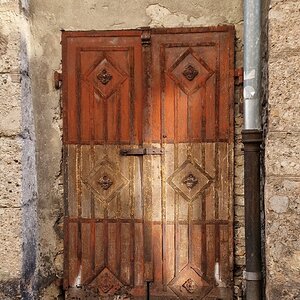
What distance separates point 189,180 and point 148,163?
374 mm

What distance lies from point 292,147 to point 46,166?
203 cm

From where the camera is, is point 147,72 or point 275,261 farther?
point 147,72

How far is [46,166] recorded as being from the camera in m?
3.81

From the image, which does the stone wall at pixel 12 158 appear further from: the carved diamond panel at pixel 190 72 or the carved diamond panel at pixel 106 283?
the carved diamond panel at pixel 190 72

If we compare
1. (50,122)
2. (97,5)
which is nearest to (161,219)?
(50,122)

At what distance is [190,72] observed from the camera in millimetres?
3699

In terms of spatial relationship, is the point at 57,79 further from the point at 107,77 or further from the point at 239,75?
the point at 239,75

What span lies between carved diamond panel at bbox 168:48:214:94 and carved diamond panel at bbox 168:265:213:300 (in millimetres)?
1529

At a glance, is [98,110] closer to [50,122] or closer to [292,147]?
[50,122]

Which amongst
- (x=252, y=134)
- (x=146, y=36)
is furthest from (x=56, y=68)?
(x=252, y=134)

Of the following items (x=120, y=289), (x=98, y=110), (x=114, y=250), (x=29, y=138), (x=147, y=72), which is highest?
(x=147, y=72)

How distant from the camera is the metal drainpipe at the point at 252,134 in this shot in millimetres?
3326

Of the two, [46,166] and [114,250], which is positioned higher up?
[46,166]

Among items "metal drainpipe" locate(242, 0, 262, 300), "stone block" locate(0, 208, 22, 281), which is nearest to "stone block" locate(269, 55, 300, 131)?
"metal drainpipe" locate(242, 0, 262, 300)
